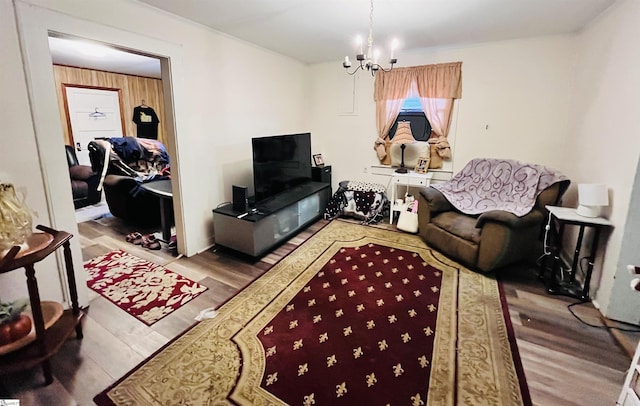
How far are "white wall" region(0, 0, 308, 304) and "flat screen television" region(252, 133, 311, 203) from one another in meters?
0.50

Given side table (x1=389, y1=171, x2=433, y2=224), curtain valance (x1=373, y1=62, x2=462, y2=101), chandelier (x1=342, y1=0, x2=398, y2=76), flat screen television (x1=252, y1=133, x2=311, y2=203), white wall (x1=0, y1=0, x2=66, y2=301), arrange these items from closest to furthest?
white wall (x1=0, y1=0, x2=66, y2=301) < chandelier (x1=342, y1=0, x2=398, y2=76) < flat screen television (x1=252, y1=133, x2=311, y2=203) < curtain valance (x1=373, y1=62, x2=462, y2=101) < side table (x1=389, y1=171, x2=433, y2=224)

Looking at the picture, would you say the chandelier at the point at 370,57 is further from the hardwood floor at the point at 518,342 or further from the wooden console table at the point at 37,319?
the wooden console table at the point at 37,319

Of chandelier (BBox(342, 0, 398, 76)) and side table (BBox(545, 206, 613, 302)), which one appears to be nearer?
chandelier (BBox(342, 0, 398, 76))

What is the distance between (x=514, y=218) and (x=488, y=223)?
21cm

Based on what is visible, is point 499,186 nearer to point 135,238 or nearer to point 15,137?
point 15,137

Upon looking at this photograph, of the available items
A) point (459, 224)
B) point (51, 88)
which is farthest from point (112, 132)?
point (459, 224)

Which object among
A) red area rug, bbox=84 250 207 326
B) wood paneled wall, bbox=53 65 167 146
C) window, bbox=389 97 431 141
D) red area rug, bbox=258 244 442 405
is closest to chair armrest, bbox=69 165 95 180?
wood paneled wall, bbox=53 65 167 146

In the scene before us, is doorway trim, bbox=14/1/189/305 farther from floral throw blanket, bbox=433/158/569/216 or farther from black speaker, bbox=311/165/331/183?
floral throw blanket, bbox=433/158/569/216

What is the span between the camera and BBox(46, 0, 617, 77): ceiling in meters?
2.46

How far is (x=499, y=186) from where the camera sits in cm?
323

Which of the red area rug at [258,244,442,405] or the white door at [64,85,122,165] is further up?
the white door at [64,85,122,165]

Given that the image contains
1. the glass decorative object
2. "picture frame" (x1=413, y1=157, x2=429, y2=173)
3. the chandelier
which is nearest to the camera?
the glass decorative object

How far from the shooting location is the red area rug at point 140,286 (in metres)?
2.27

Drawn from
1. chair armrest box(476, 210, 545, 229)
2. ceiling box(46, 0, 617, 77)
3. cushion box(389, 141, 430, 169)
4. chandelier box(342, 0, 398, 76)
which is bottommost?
chair armrest box(476, 210, 545, 229)
